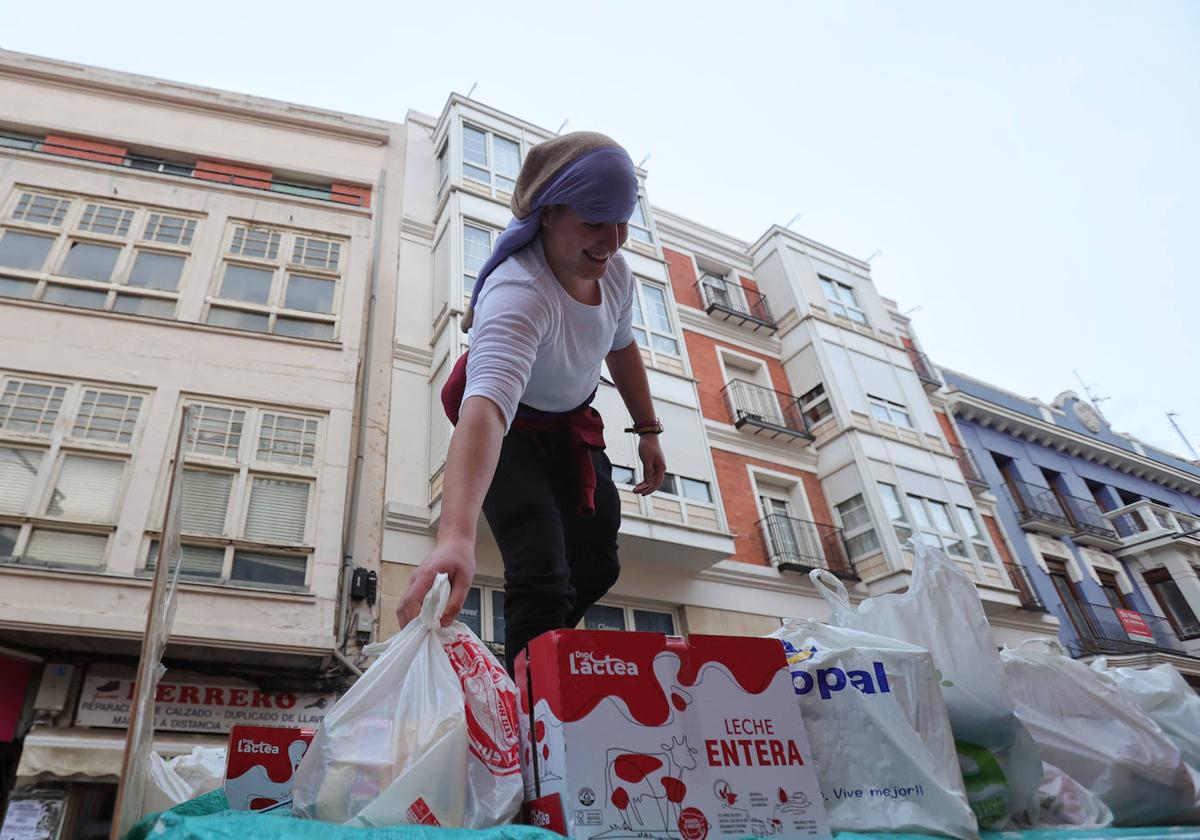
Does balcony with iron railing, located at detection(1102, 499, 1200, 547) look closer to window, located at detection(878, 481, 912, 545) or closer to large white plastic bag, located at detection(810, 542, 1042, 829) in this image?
window, located at detection(878, 481, 912, 545)

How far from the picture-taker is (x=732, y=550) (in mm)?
11219

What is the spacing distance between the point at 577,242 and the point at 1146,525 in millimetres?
25585

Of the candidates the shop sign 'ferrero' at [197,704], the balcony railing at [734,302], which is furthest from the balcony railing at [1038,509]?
the shop sign 'ferrero' at [197,704]

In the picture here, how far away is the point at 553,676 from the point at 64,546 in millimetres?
8369

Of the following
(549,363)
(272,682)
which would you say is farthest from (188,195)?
(549,363)

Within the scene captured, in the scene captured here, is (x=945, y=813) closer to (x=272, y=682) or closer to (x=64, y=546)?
(x=272, y=682)

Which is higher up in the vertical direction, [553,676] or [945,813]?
[553,676]

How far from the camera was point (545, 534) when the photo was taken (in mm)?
1929

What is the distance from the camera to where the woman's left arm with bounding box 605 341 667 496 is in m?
2.59

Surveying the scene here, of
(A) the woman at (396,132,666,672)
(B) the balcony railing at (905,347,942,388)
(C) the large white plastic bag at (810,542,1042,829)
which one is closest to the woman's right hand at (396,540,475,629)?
(A) the woman at (396,132,666,672)

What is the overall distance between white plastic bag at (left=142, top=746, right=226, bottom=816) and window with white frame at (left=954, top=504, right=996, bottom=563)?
48.9ft

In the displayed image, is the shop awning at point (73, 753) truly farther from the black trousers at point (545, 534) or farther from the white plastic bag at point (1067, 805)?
the white plastic bag at point (1067, 805)

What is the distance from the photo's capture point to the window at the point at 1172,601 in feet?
65.8

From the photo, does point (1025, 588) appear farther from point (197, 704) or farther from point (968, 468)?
point (197, 704)
